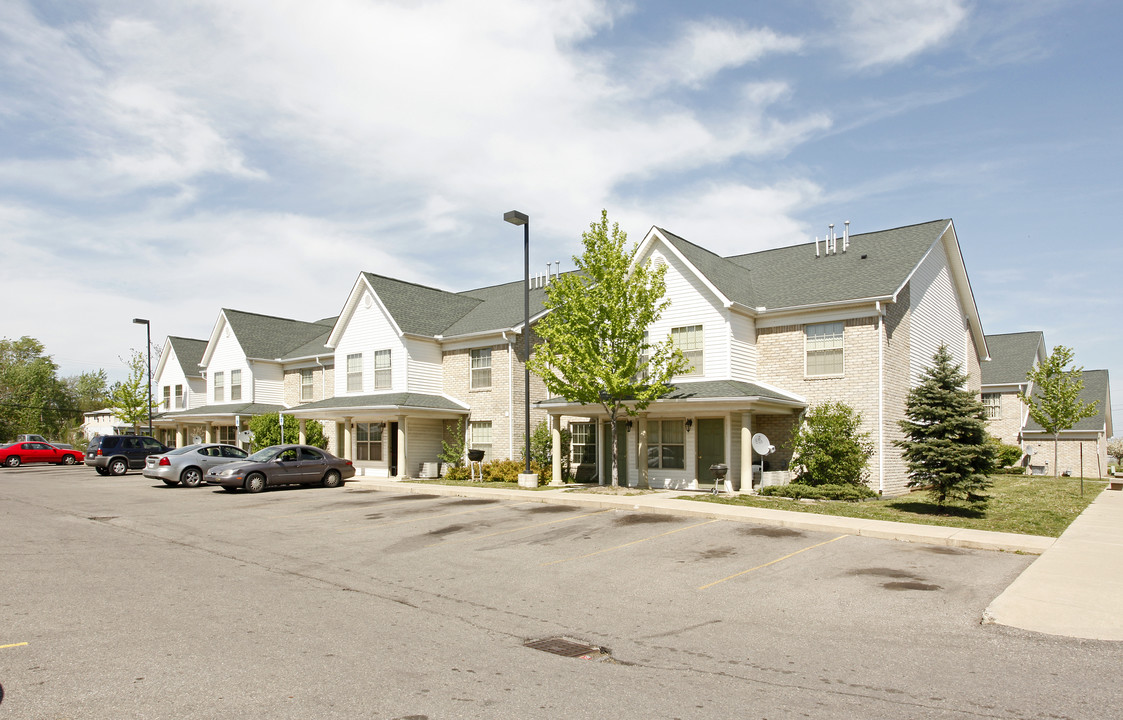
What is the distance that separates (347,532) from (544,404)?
1127 centimetres

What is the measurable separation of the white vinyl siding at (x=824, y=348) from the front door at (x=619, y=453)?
260 inches

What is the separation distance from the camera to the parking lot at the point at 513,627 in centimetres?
569

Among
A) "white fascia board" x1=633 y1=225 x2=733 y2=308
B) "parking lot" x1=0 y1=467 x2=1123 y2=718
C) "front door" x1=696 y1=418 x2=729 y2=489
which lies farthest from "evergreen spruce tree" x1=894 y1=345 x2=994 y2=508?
"white fascia board" x1=633 y1=225 x2=733 y2=308

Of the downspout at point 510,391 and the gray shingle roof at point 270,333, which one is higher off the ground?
the gray shingle roof at point 270,333

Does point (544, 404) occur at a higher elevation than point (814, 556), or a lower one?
higher

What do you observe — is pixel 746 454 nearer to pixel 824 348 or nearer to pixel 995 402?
pixel 824 348

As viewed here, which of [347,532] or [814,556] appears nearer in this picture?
[814,556]

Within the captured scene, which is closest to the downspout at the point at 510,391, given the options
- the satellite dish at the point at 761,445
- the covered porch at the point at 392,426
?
the covered porch at the point at 392,426

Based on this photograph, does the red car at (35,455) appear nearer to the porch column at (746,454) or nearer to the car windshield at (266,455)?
the car windshield at (266,455)

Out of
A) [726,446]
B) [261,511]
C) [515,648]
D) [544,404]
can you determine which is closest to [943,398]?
[726,446]

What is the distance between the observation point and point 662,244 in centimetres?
2509

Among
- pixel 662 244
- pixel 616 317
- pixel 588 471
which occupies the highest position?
pixel 662 244

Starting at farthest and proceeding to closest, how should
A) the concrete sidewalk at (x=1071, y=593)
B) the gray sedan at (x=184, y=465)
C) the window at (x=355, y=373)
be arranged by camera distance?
the window at (x=355, y=373), the gray sedan at (x=184, y=465), the concrete sidewalk at (x=1071, y=593)

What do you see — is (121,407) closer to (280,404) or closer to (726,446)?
(280,404)
